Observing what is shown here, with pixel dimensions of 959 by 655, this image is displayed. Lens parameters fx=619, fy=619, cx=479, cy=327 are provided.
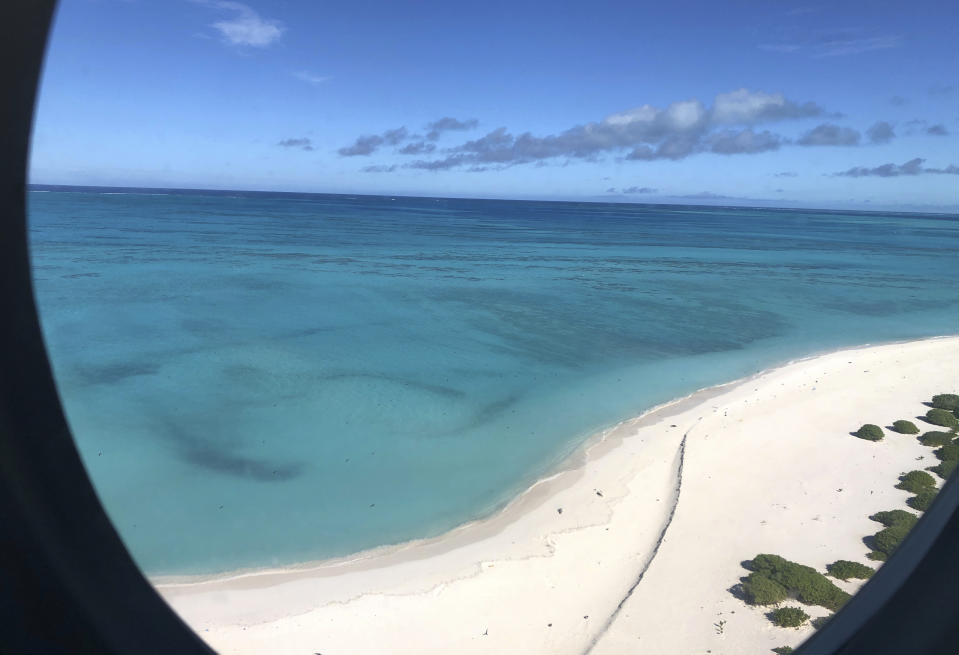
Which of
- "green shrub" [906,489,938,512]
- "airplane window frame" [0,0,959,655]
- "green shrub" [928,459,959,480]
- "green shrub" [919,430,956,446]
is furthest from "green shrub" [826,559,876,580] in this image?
"airplane window frame" [0,0,959,655]

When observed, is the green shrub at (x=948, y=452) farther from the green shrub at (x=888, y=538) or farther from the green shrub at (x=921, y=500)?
the green shrub at (x=888, y=538)

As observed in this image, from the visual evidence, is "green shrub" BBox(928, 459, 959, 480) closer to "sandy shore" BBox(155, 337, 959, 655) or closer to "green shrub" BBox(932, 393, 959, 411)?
"sandy shore" BBox(155, 337, 959, 655)

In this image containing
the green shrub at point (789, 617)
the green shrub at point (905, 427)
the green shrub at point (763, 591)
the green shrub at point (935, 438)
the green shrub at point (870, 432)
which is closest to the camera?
the green shrub at point (789, 617)

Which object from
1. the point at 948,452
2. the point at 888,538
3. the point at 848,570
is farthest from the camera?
the point at 948,452

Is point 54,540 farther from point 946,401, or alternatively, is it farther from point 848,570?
point 946,401

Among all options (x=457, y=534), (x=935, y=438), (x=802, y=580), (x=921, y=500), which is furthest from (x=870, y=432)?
(x=457, y=534)

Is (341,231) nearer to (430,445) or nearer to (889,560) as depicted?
(430,445)

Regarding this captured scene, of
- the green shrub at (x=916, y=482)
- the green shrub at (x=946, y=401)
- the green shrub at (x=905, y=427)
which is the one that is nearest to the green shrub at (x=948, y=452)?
the green shrub at (x=916, y=482)
